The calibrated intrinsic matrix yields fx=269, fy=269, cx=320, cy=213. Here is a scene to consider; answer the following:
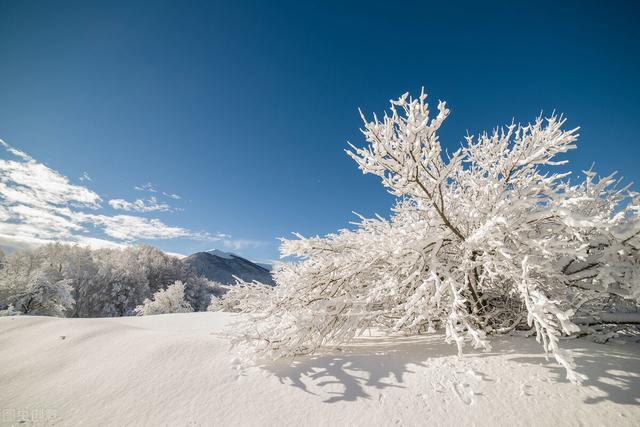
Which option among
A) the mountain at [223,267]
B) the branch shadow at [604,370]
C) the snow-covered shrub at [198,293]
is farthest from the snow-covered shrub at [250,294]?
the mountain at [223,267]

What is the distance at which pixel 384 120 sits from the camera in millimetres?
Result: 2441

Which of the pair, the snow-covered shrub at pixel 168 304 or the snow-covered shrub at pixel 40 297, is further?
the snow-covered shrub at pixel 168 304

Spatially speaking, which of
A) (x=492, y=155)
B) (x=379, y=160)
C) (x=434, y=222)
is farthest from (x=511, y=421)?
(x=492, y=155)

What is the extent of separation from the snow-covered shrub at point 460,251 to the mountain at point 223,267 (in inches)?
2954

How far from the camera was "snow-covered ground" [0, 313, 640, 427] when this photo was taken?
68.2 inches

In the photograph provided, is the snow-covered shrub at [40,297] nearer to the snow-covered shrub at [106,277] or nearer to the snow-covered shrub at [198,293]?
the snow-covered shrub at [106,277]

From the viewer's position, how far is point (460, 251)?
301 cm

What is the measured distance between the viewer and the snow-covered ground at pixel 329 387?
1733mm

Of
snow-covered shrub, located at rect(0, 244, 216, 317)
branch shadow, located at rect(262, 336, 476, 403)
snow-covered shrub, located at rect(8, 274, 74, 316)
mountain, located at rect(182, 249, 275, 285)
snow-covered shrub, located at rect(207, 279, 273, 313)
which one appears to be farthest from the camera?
mountain, located at rect(182, 249, 275, 285)

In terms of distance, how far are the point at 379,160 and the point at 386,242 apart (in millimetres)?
938

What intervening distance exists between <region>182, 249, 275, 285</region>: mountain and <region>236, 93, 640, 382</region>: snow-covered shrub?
75033 mm

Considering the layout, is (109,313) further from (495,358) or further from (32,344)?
(495,358)

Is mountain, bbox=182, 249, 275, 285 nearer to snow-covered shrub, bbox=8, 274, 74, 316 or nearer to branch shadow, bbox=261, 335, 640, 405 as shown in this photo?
snow-covered shrub, bbox=8, 274, 74, 316

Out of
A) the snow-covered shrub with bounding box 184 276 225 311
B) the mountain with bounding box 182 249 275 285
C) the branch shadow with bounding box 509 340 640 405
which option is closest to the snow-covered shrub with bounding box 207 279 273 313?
the branch shadow with bounding box 509 340 640 405
